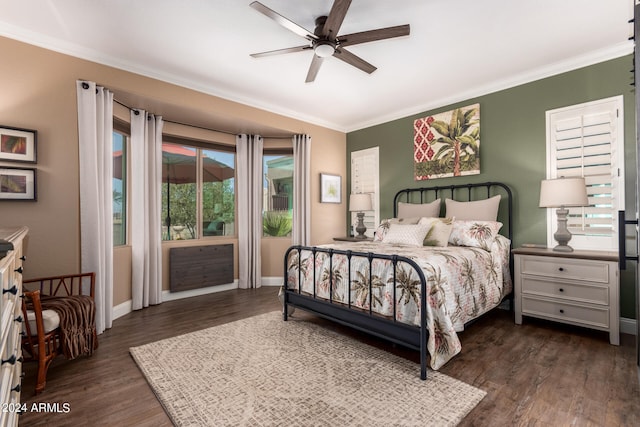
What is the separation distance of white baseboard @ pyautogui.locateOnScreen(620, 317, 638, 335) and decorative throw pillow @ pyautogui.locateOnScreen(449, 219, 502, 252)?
1.31 meters

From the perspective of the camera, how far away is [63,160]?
288cm

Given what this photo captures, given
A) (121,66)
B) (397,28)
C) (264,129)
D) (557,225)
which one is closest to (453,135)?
(557,225)

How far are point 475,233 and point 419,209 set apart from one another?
3.38ft

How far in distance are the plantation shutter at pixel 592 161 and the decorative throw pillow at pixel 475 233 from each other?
0.69 m

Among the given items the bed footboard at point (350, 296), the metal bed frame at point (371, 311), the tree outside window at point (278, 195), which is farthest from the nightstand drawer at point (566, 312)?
the tree outside window at point (278, 195)

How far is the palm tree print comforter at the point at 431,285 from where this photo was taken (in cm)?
223

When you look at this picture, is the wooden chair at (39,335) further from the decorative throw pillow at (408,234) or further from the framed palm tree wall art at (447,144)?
the framed palm tree wall art at (447,144)

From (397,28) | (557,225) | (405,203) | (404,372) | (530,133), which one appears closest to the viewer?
(404,372)

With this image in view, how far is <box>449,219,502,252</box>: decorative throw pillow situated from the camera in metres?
3.37

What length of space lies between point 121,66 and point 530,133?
457 cm

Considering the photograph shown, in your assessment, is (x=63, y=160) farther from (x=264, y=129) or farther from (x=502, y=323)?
(x=502, y=323)

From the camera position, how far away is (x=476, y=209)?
3857 millimetres

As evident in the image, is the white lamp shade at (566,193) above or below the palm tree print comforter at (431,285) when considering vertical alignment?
above

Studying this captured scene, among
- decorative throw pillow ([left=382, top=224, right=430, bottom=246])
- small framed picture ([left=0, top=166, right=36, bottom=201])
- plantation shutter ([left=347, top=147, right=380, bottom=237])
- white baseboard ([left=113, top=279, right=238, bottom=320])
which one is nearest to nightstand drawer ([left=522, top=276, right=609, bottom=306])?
decorative throw pillow ([left=382, top=224, right=430, bottom=246])
